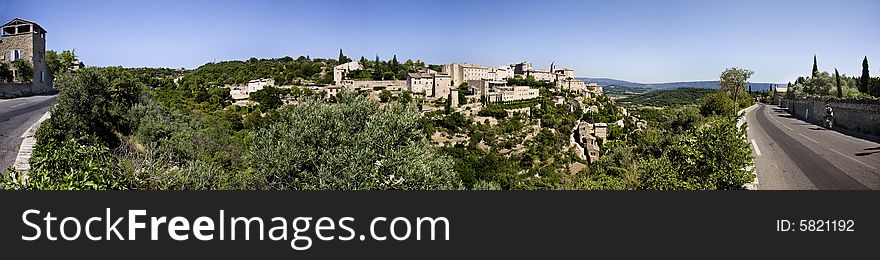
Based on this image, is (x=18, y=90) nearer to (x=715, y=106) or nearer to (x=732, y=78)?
(x=715, y=106)

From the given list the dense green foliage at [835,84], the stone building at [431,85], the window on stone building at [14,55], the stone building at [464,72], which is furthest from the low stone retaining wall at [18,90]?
the stone building at [464,72]

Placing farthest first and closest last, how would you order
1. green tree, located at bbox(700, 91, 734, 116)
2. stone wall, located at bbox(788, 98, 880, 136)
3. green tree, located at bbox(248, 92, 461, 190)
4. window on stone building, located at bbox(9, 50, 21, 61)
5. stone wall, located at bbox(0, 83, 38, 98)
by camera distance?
window on stone building, located at bbox(9, 50, 21, 61), stone wall, located at bbox(0, 83, 38, 98), green tree, located at bbox(700, 91, 734, 116), stone wall, located at bbox(788, 98, 880, 136), green tree, located at bbox(248, 92, 461, 190)

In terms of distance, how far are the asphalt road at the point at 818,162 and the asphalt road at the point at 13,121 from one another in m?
10.7

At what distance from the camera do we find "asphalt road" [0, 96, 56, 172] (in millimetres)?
7355

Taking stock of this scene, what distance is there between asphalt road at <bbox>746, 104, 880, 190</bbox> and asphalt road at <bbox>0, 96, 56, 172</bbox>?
1073cm

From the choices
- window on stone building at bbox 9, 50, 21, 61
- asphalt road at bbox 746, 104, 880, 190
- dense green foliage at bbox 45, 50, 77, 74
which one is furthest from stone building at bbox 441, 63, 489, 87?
asphalt road at bbox 746, 104, 880, 190

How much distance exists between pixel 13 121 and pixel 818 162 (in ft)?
48.0

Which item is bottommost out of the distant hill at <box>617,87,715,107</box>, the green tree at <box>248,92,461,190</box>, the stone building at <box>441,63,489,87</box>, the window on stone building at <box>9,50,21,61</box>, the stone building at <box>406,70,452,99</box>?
the green tree at <box>248,92,461,190</box>

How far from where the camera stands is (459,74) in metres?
60.6

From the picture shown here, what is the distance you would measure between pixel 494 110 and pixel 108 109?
3828 cm

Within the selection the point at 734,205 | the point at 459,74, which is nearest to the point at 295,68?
the point at 459,74

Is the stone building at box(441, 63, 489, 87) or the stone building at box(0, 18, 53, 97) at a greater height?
the stone building at box(441, 63, 489, 87)

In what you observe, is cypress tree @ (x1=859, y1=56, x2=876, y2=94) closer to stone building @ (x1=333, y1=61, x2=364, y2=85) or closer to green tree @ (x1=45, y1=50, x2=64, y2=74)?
green tree @ (x1=45, y1=50, x2=64, y2=74)

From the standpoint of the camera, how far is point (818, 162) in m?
5.42
